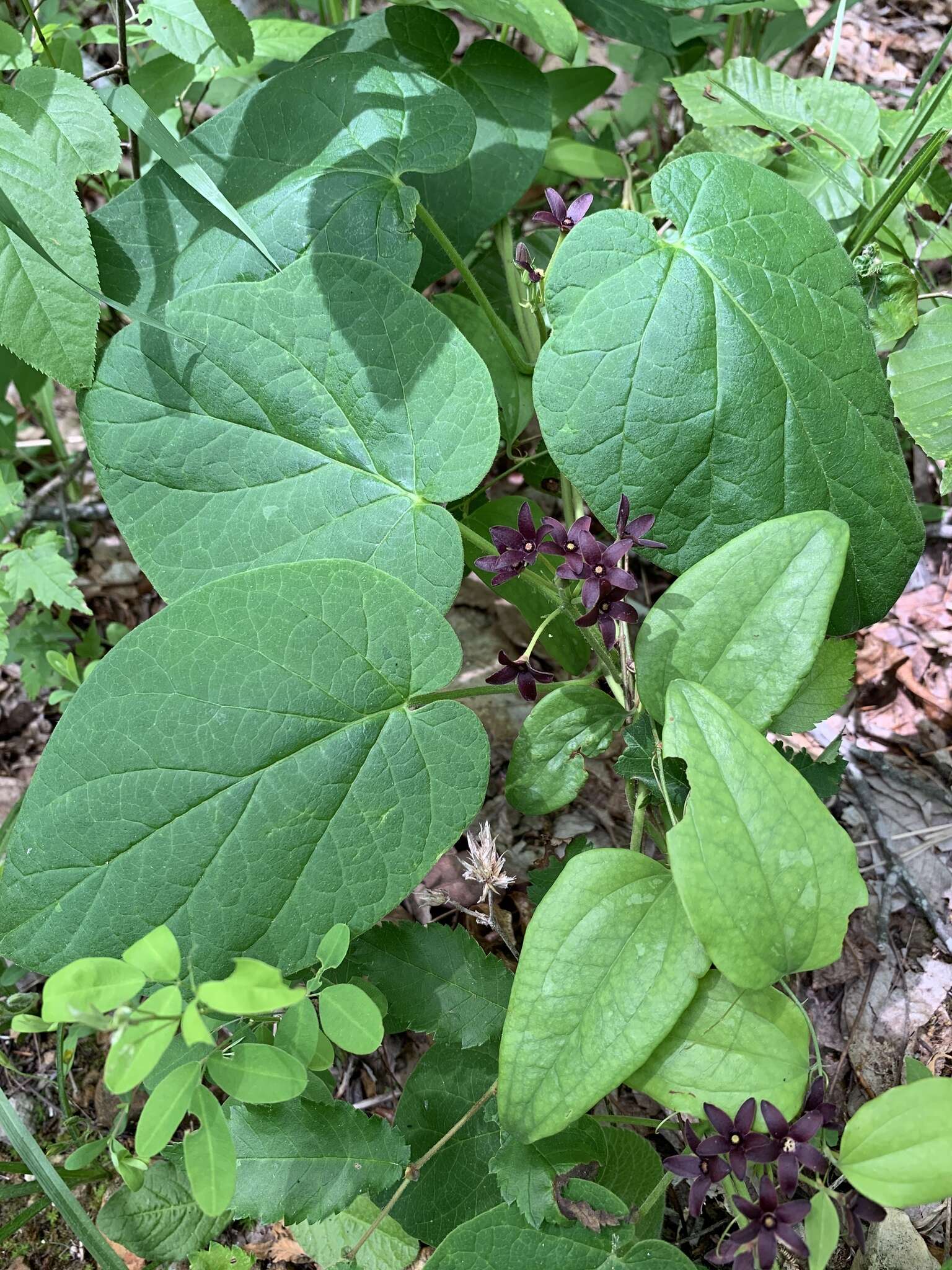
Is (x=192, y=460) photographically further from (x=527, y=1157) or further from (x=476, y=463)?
(x=527, y=1157)

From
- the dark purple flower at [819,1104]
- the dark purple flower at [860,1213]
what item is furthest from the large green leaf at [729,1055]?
the dark purple flower at [860,1213]

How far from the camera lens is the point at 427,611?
1449 mm

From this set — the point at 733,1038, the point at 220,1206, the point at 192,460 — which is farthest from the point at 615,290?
the point at 220,1206

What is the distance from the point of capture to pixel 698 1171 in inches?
45.3

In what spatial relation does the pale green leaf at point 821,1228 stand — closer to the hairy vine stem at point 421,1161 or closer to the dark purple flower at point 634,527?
the hairy vine stem at point 421,1161

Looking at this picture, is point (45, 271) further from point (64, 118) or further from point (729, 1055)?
point (729, 1055)

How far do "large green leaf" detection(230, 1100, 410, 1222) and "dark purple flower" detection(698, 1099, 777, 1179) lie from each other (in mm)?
516

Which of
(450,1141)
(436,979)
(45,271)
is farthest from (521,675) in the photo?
(45,271)

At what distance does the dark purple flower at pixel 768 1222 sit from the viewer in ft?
3.51

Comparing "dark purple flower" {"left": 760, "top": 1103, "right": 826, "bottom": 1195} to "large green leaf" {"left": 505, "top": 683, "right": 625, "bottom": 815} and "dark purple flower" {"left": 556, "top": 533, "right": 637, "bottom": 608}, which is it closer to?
"large green leaf" {"left": 505, "top": 683, "right": 625, "bottom": 815}

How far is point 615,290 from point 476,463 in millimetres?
371

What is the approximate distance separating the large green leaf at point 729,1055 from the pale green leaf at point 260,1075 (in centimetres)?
46

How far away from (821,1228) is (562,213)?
1.57 metres

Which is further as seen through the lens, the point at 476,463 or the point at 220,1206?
the point at 476,463
